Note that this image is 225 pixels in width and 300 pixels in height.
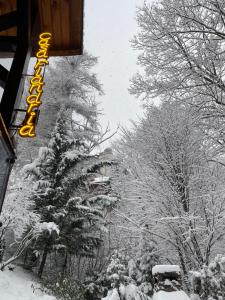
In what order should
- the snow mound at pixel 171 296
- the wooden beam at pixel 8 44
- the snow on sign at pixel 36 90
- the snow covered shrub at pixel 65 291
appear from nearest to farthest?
the snow mound at pixel 171 296 → the snow on sign at pixel 36 90 → the wooden beam at pixel 8 44 → the snow covered shrub at pixel 65 291

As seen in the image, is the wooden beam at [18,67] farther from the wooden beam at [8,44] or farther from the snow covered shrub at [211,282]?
the snow covered shrub at [211,282]

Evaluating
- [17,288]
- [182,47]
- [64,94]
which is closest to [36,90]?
[182,47]

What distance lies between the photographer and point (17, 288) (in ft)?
23.7

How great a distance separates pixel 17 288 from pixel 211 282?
5188 mm

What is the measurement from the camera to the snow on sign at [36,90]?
12.3 feet

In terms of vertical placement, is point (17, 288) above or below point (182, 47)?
below

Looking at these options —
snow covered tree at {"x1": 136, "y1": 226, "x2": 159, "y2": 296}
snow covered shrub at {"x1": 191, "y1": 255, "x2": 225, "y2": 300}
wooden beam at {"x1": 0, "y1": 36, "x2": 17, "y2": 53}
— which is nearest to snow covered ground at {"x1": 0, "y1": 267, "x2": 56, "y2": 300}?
snow covered tree at {"x1": 136, "y1": 226, "x2": 159, "y2": 296}

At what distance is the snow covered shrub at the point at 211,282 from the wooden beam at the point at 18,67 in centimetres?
372

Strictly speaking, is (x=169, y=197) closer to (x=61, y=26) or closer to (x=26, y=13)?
(x=61, y=26)

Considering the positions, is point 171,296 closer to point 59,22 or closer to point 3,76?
point 3,76

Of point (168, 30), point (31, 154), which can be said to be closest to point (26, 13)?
point (168, 30)

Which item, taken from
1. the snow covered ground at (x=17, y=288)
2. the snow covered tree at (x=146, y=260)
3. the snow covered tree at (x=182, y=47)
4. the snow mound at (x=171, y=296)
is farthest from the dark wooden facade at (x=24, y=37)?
the snow covered tree at (x=146, y=260)

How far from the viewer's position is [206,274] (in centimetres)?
440

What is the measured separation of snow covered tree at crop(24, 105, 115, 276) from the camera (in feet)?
32.0
